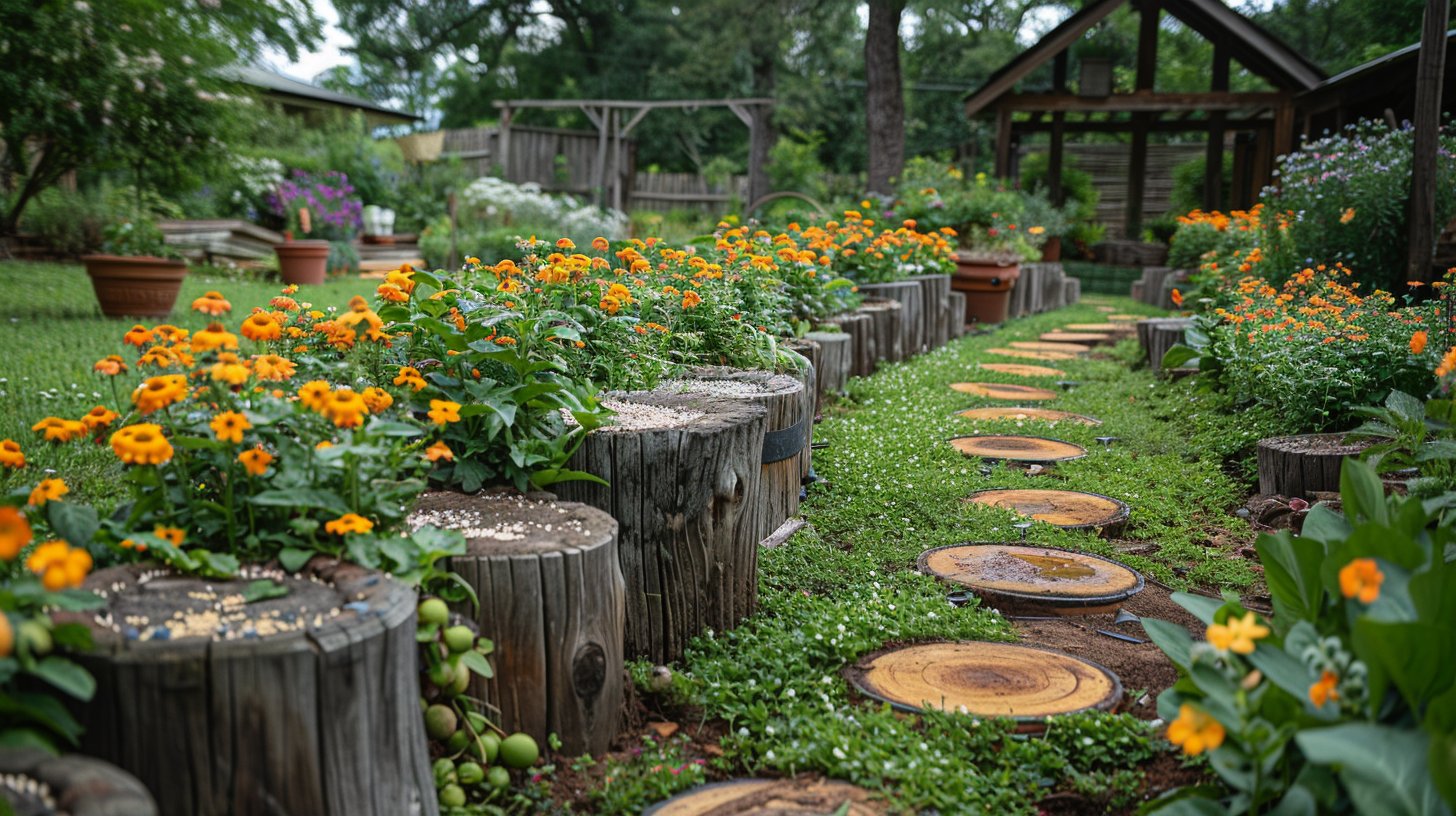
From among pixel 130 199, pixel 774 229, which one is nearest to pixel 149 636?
pixel 774 229

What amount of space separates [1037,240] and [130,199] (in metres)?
9.97

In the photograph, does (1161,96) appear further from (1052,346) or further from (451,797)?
(451,797)

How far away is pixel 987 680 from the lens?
264 centimetres

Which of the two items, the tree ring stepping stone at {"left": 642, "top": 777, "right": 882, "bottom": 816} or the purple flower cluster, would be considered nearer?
the tree ring stepping stone at {"left": 642, "top": 777, "right": 882, "bottom": 816}

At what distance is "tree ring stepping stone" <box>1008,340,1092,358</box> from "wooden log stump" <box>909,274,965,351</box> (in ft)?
1.95

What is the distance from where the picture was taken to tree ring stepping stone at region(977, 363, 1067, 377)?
7.40 metres

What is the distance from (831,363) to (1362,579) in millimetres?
4400

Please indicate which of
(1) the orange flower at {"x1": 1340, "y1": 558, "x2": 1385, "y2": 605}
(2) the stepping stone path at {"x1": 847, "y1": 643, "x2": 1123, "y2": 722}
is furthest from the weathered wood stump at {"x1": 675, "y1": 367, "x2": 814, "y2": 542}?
(1) the orange flower at {"x1": 1340, "y1": 558, "x2": 1385, "y2": 605}

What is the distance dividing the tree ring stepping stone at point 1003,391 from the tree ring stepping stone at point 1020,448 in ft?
4.09

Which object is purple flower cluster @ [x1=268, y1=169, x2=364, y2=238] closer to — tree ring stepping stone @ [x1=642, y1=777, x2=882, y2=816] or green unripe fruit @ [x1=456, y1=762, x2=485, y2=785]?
green unripe fruit @ [x1=456, y1=762, x2=485, y2=785]

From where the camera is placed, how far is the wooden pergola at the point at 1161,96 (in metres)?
13.7

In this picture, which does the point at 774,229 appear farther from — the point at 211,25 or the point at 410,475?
the point at 410,475

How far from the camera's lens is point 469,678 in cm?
222

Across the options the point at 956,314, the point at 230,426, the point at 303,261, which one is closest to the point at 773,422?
the point at 230,426
